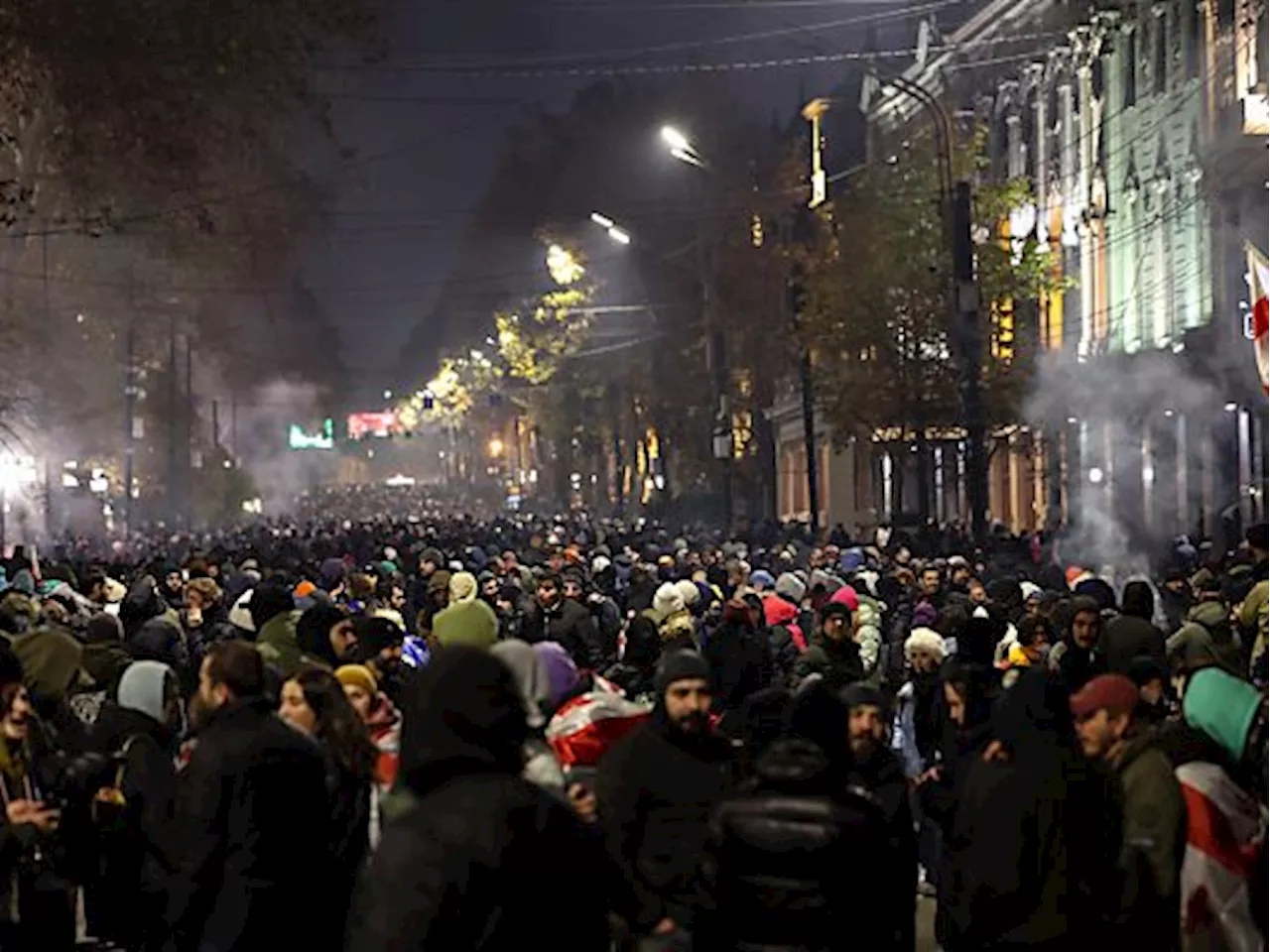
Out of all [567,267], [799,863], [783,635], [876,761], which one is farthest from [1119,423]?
[799,863]

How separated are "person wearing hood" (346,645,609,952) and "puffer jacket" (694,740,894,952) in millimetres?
1388

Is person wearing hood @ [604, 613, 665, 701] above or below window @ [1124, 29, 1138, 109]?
Result: below

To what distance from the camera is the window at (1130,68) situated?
1913 inches

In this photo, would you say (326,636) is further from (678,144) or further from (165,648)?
→ (678,144)

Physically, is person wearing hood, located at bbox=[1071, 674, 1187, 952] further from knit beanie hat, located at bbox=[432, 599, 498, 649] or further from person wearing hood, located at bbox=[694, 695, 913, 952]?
knit beanie hat, located at bbox=[432, 599, 498, 649]

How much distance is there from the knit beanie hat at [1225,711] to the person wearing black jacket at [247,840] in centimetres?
309

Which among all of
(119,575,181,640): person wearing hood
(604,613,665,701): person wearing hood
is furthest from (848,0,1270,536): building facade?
(604,613,665,701): person wearing hood

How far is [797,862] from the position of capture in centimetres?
687

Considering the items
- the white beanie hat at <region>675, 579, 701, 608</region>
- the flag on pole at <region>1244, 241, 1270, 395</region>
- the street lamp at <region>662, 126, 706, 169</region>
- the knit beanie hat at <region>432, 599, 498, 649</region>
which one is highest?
the street lamp at <region>662, 126, 706, 169</region>

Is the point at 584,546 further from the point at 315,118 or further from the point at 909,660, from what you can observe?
the point at 909,660

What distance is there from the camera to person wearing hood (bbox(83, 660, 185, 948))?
9227mm

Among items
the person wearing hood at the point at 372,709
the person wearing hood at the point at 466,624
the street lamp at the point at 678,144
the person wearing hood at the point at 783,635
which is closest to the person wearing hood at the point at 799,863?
the person wearing hood at the point at 372,709

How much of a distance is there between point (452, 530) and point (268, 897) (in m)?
49.2

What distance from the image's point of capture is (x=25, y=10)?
1161 inches
